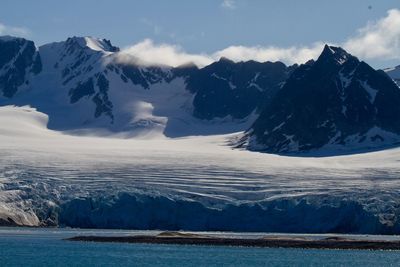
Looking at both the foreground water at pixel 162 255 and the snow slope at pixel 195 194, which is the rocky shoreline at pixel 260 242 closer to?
the foreground water at pixel 162 255

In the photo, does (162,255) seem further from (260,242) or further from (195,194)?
(195,194)

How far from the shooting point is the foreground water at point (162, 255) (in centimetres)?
8212

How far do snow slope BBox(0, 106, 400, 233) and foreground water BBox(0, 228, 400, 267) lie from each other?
25.1 metres

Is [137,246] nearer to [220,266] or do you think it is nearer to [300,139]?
[220,266]

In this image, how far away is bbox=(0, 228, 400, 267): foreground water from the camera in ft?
269

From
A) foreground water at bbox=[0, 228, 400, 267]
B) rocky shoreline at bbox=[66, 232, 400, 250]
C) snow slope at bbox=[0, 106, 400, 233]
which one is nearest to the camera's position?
foreground water at bbox=[0, 228, 400, 267]

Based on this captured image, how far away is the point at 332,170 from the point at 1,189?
154 feet

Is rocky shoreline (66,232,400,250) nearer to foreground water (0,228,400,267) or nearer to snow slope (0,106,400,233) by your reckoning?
foreground water (0,228,400,267)

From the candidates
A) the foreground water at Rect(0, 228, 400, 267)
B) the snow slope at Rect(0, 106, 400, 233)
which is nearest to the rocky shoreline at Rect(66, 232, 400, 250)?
the foreground water at Rect(0, 228, 400, 267)

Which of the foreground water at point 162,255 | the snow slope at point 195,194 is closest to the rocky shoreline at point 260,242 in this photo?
the foreground water at point 162,255

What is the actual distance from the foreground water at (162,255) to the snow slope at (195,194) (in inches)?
989

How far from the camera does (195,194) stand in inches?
5428

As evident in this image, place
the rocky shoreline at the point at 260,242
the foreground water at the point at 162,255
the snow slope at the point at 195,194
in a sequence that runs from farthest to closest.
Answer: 1. the snow slope at the point at 195,194
2. the rocky shoreline at the point at 260,242
3. the foreground water at the point at 162,255

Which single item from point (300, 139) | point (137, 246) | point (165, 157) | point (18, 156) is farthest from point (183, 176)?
point (300, 139)
